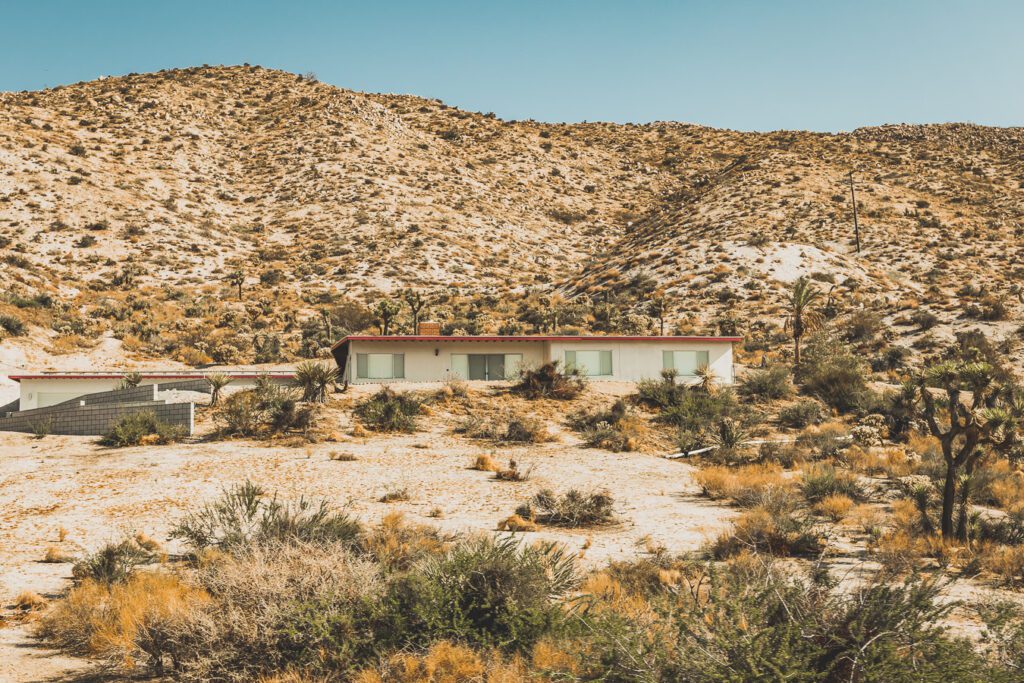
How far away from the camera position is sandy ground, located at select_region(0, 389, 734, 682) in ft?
44.9

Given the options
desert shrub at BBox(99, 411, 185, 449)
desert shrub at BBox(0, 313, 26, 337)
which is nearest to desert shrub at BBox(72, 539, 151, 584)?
desert shrub at BBox(99, 411, 185, 449)

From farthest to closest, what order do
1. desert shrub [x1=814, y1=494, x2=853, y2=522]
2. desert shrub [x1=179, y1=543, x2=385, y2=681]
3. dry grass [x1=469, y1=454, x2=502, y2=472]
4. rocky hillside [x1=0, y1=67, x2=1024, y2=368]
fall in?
rocky hillside [x1=0, y1=67, x2=1024, y2=368], dry grass [x1=469, y1=454, x2=502, y2=472], desert shrub [x1=814, y1=494, x2=853, y2=522], desert shrub [x1=179, y1=543, x2=385, y2=681]

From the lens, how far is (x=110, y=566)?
35.9 feet

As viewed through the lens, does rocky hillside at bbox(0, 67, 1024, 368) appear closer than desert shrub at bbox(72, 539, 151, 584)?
No

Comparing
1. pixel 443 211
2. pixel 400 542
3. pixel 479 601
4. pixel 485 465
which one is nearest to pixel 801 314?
pixel 485 465

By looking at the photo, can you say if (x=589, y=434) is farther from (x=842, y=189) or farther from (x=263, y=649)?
(x=842, y=189)

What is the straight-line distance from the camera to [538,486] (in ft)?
63.6

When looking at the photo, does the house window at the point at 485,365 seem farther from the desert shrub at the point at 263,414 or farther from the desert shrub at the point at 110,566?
the desert shrub at the point at 110,566

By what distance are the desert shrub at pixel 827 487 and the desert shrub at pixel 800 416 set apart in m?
10.3

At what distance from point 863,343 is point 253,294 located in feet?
134

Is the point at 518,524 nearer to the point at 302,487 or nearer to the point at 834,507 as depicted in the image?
the point at 302,487

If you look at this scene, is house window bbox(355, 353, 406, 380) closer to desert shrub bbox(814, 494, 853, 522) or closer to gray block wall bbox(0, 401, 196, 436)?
gray block wall bbox(0, 401, 196, 436)

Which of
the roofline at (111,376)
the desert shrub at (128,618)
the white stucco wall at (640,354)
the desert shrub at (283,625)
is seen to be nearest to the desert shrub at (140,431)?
the roofline at (111,376)

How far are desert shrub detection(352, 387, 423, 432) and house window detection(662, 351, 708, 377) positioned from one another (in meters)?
12.3
